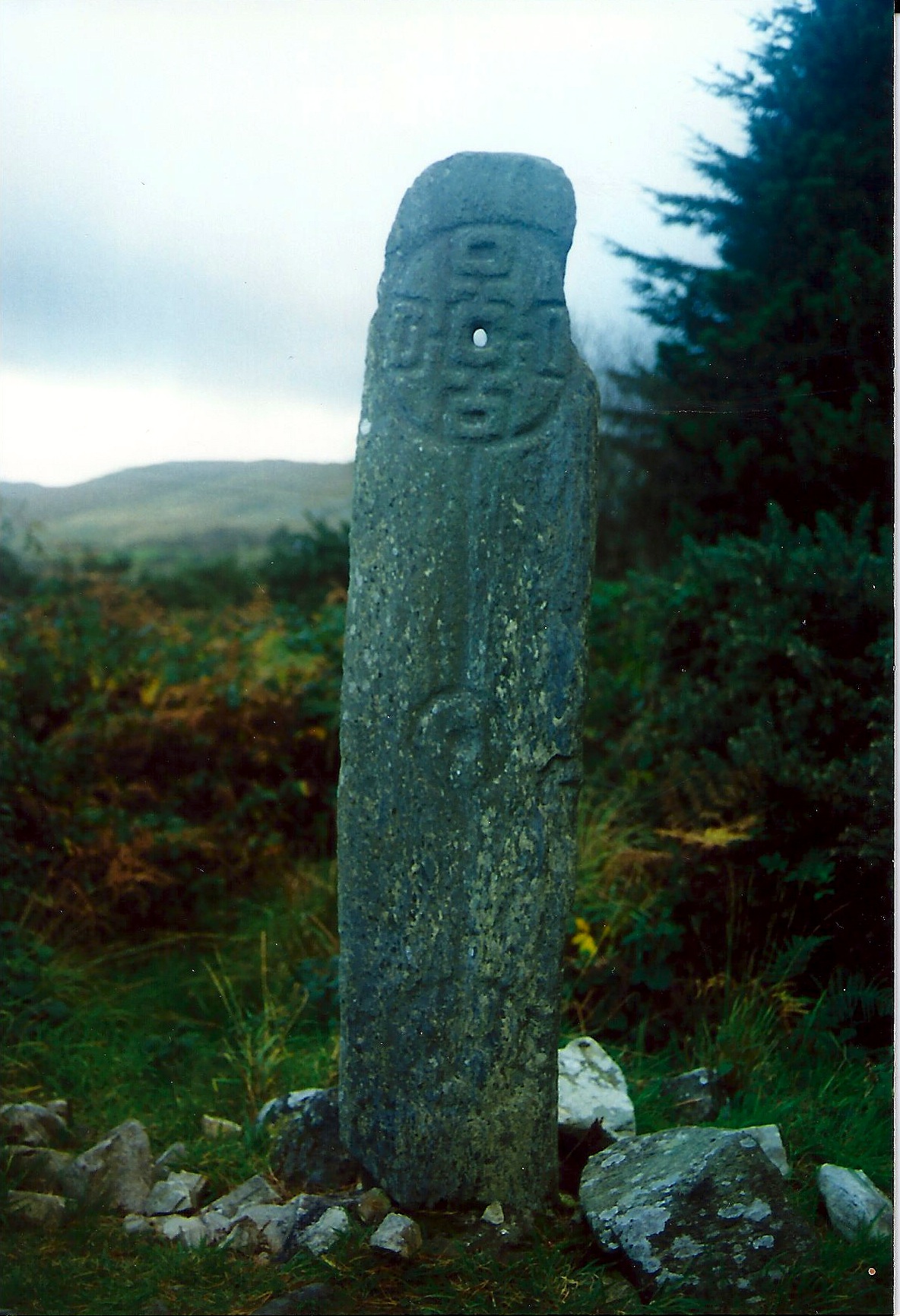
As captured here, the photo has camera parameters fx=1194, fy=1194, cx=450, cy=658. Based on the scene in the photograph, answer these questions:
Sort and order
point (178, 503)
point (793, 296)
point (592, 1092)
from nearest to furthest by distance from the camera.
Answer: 1. point (592, 1092)
2. point (793, 296)
3. point (178, 503)

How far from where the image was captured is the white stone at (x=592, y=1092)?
3408mm

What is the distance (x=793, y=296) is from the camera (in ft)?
20.9

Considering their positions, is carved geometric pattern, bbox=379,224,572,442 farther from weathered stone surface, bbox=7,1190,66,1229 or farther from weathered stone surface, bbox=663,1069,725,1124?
weathered stone surface, bbox=7,1190,66,1229

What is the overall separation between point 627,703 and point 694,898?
1.59 metres

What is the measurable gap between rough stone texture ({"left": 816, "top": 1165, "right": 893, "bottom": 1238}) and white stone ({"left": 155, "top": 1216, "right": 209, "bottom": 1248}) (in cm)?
160

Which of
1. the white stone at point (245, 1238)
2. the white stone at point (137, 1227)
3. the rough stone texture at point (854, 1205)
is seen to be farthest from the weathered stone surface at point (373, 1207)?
the rough stone texture at point (854, 1205)

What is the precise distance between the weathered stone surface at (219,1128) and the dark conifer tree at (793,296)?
396cm

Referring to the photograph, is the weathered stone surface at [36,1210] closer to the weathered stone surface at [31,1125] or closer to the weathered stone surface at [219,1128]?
the weathered stone surface at [31,1125]

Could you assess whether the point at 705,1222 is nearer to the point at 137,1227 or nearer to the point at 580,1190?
the point at 580,1190

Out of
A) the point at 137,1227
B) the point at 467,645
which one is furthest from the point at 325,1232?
the point at 467,645

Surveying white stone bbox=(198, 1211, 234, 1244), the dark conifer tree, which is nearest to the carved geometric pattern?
white stone bbox=(198, 1211, 234, 1244)

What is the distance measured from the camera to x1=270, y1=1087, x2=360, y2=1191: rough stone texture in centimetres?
319

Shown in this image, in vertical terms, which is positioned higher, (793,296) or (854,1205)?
(793,296)

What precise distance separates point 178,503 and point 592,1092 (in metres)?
4.65
